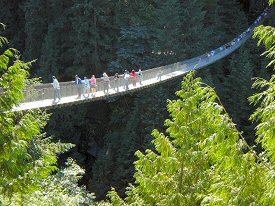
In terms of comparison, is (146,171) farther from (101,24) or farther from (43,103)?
(101,24)

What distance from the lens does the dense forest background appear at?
21859 mm

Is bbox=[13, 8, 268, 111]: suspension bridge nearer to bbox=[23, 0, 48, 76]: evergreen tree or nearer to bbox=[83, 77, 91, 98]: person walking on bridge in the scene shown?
bbox=[83, 77, 91, 98]: person walking on bridge

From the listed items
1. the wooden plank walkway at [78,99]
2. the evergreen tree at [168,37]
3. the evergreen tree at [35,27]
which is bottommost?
the wooden plank walkway at [78,99]

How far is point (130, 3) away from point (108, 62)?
11.7ft

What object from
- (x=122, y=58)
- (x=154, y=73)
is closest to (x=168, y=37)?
(x=122, y=58)

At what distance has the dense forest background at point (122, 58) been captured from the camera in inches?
861

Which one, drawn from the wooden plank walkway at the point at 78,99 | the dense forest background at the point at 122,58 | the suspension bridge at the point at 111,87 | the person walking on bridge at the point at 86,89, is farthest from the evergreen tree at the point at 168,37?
the person walking on bridge at the point at 86,89

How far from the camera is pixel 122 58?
23844 mm

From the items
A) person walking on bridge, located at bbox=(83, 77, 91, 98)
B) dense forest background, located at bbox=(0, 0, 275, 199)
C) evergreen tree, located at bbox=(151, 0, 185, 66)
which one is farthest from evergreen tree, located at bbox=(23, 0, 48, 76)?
person walking on bridge, located at bbox=(83, 77, 91, 98)

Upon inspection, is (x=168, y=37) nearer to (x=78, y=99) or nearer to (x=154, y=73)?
(x=154, y=73)

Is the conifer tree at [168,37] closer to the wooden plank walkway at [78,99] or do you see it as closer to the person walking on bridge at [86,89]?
the wooden plank walkway at [78,99]

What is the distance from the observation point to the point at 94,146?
25812 mm

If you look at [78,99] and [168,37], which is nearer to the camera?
[78,99]

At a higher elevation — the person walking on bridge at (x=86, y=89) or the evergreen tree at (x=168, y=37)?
the evergreen tree at (x=168, y=37)
